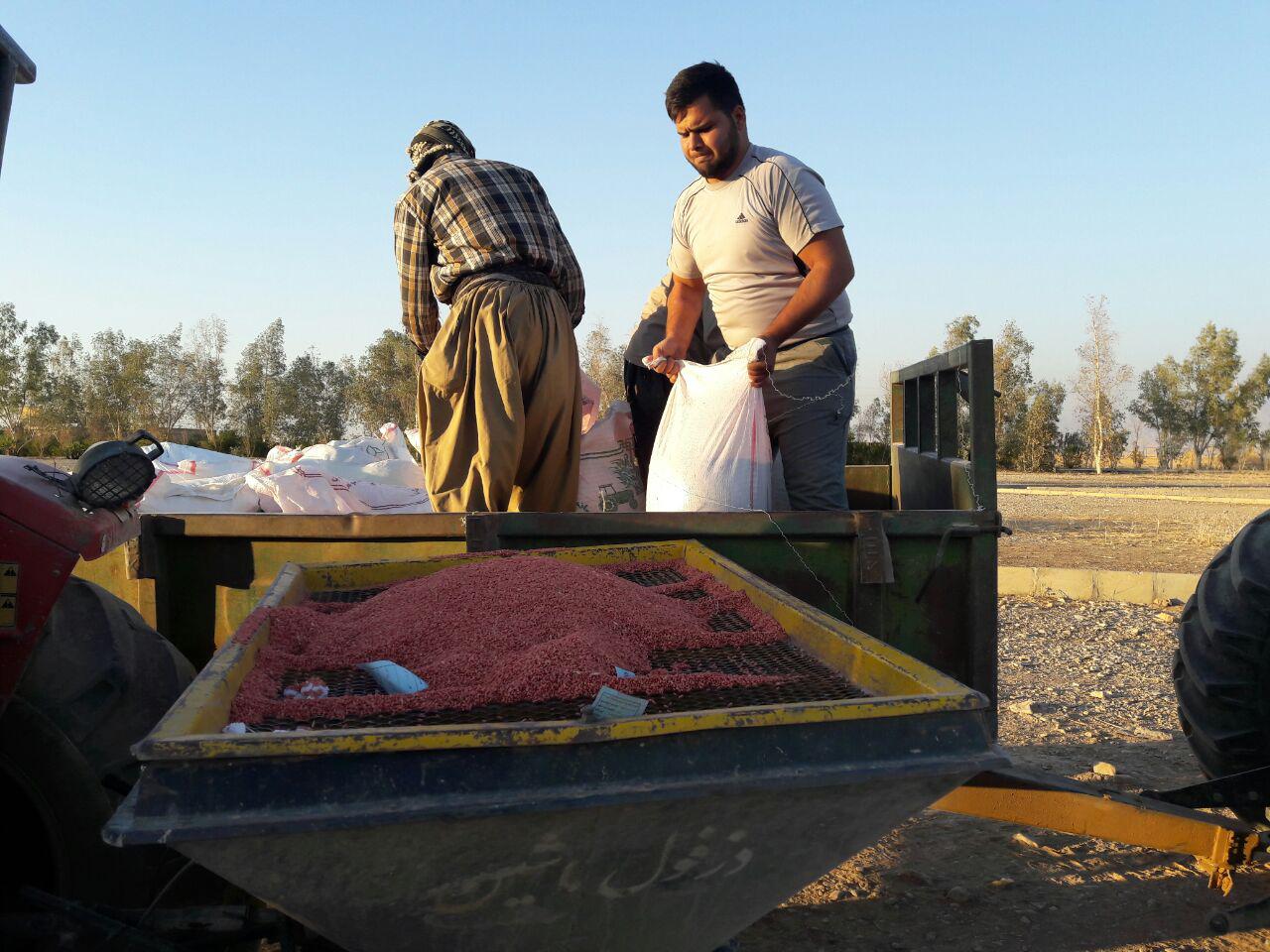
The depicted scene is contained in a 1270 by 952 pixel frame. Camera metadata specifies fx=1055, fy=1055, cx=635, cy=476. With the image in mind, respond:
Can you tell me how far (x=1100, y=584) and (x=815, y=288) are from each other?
218 inches

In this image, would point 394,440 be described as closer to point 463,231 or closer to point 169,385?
point 463,231

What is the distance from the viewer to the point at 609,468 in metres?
4.09

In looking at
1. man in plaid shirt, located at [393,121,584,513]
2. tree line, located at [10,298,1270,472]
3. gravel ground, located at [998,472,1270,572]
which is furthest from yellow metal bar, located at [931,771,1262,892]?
tree line, located at [10,298,1270,472]

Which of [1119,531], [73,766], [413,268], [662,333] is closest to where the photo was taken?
[73,766]

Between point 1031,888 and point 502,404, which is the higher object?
point 502,404

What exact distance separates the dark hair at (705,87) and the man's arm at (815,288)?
58 cm

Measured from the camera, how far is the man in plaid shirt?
3730 millimetres

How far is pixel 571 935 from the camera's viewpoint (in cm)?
148

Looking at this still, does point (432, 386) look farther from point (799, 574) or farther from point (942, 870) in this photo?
point (942, 870)

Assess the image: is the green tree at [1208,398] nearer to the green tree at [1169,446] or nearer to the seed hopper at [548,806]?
the green tree at [1169,446]

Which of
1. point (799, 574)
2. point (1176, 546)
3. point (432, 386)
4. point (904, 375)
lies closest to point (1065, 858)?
point (799, 574)

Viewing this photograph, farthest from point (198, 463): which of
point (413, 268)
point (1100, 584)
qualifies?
point (1100, 584)

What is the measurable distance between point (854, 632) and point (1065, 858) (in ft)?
7.43

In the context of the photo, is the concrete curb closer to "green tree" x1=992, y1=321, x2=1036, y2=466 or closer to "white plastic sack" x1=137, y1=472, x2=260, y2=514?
"white plastic sack" x1=137, y1=472, x2=260, y2=514
